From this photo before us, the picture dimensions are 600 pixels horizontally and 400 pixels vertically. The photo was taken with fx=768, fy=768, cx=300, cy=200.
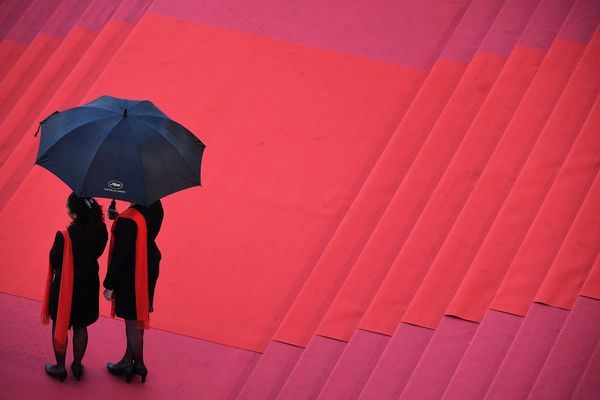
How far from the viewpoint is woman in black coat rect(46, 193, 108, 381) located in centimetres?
439

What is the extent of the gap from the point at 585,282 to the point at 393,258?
1302 mm

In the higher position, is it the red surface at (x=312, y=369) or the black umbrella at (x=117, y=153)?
the black umbrella at (x=117, y=153)

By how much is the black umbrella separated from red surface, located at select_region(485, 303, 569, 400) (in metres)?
2.07

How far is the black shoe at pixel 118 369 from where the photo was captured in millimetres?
4824

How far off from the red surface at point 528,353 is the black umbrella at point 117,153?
2.07 m

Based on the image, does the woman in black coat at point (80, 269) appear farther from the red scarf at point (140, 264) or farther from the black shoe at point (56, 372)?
the red scarf at point (140, 264)

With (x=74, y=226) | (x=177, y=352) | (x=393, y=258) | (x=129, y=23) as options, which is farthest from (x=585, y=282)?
(x=129, y=23)

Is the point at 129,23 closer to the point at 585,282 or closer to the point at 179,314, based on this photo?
the point at 179,314

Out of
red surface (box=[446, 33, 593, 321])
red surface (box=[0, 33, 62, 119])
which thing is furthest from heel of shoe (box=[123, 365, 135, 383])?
red surface (box=[0, 33, 62, 119])

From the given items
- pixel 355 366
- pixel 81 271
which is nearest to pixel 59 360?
pixel 81 271

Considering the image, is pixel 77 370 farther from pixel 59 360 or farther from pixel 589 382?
pixel 589 382

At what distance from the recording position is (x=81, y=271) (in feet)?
14.8

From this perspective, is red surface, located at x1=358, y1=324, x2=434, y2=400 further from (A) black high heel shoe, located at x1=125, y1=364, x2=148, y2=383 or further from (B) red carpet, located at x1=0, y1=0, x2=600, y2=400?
(A) black high heel shoe, located at x1=125, y1=364, x2=148, y2=383

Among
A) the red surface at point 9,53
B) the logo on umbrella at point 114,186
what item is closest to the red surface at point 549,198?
the logo on umbrella at point 114,186
